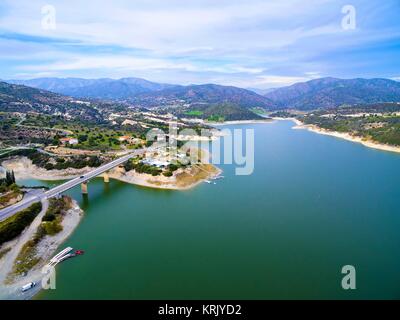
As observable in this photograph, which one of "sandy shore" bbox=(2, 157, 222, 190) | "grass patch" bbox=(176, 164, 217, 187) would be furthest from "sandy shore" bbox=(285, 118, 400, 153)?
"grass patch" bbox=(176, 164, 217, 187)

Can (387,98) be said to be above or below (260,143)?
above

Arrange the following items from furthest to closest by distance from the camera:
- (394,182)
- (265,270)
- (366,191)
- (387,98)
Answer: (387,98) → (394,182) → (366,191) → (265,270)

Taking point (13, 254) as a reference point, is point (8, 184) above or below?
above

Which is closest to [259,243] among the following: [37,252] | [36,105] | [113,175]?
[37,252]

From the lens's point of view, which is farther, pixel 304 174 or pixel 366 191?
pixel 304 174

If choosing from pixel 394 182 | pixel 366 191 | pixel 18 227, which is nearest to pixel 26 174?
pixel 18 227

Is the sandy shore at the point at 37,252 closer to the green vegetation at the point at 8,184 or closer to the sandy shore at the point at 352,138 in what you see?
the green vegetation at the point at 8,184

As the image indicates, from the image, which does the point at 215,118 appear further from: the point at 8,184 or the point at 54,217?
the point at 54,217

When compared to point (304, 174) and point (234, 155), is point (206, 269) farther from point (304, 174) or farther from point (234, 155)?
point (234, 155)
